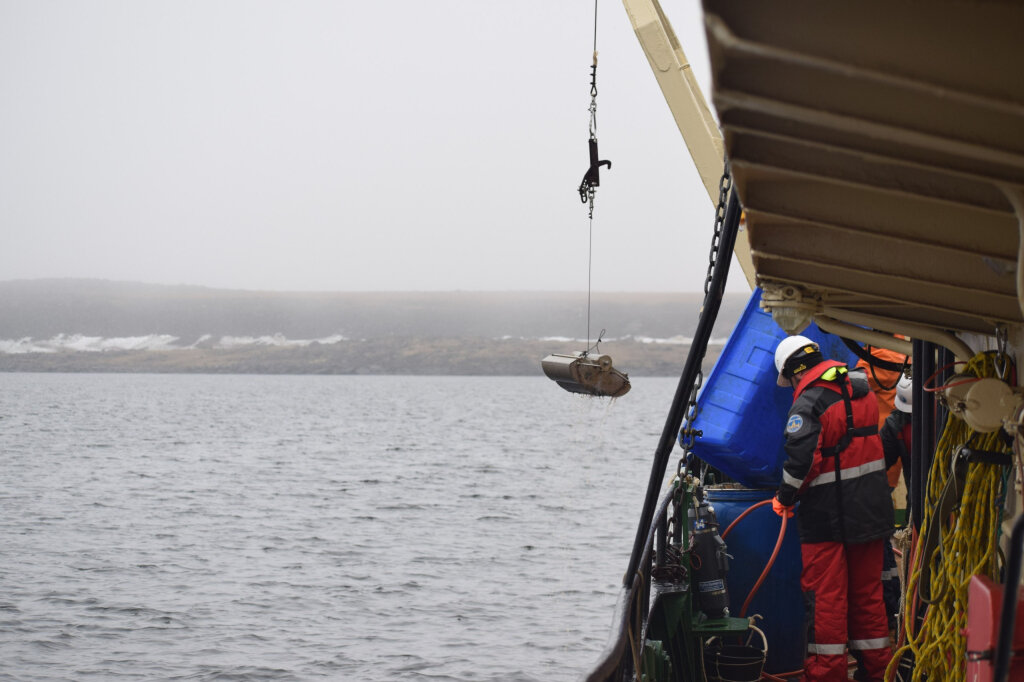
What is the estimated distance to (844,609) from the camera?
16.1 feet

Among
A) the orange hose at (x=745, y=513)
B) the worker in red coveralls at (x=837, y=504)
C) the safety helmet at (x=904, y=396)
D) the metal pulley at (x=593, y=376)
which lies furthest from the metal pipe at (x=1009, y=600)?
the safety helmet at (x=904, y=396)

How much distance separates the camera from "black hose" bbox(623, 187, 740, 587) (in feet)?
12.0

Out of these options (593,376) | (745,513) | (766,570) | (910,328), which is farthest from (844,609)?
(910,328)

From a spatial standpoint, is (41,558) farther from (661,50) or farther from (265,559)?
(661,50)

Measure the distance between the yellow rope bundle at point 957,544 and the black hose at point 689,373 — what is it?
98 cm

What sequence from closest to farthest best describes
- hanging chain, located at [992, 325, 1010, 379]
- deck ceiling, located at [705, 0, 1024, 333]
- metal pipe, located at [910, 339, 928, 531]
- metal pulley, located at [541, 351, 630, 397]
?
deck ceiling, located at [705, 0, 1024, 333]
hanging chain, located at [992, 325, 1010, 379]
metal pipe, located at [910, 339, 928, 531]
metal pulley, located at [541, 351, 630, 397]

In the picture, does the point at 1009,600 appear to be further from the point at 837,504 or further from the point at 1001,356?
the point at 837,504

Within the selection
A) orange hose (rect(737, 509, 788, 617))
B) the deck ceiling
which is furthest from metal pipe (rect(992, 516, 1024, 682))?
orange hose (rect(737, 509, 788, 617))

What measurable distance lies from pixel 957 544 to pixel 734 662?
2.20 meters

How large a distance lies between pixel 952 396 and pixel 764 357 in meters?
3.21

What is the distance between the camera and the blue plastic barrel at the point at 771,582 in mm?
5293

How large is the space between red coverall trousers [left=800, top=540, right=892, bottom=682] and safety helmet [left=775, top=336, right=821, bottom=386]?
2.72 feet

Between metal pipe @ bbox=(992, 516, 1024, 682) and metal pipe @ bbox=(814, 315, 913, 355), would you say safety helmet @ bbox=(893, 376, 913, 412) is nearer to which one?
metal pipe @ bbox=(814, 315, 913, 355)

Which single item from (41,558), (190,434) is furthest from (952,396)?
(190,434)
